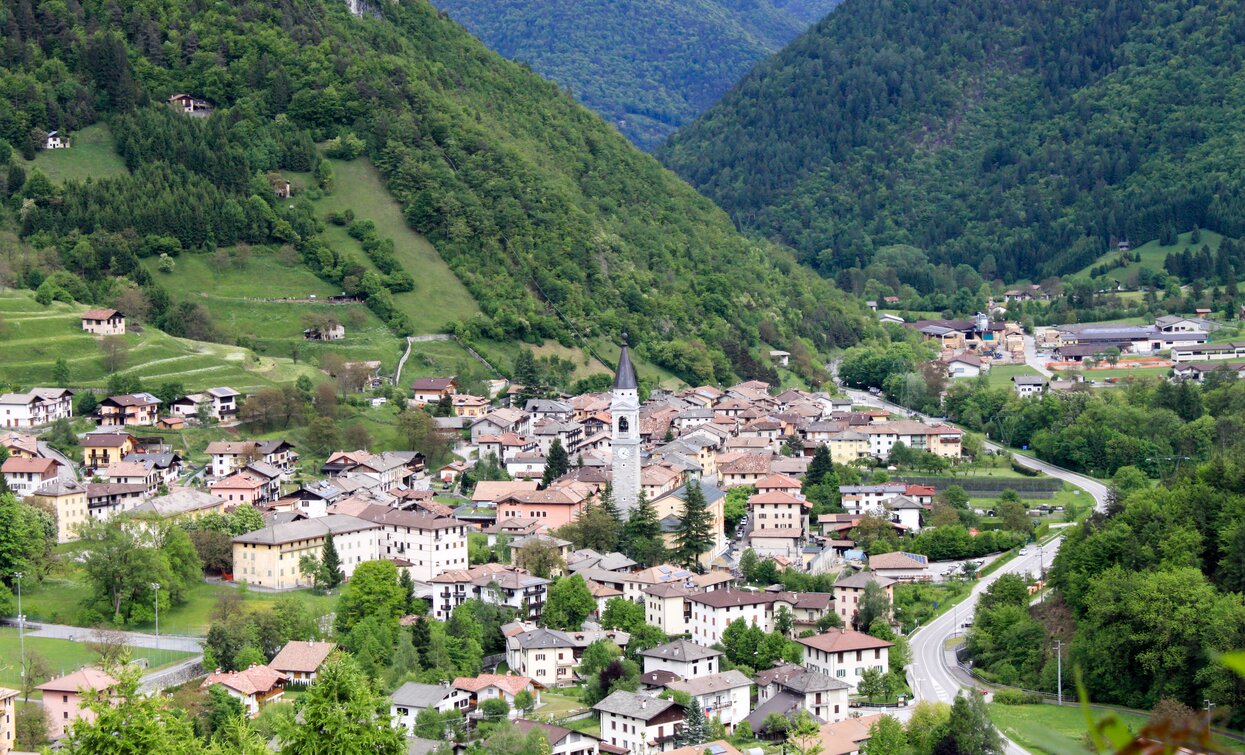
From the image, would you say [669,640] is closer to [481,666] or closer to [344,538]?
[481,666]

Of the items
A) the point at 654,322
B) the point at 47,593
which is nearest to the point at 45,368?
the point at 47,593

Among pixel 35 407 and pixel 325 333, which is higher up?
pixel 325 333

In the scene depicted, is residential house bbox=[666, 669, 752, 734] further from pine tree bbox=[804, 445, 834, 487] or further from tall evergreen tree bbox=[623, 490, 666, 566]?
pine tree bbox=[804, 445, 834, 487]

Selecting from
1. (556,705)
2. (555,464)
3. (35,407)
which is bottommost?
(556,705)

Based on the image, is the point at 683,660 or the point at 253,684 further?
the point at 683,660

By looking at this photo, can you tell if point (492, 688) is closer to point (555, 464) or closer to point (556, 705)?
point (556, 705)

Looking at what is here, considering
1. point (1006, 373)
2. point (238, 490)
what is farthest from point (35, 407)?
point (1006, 373)

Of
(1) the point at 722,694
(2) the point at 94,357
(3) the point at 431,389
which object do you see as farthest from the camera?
(3) the point at 431,389
